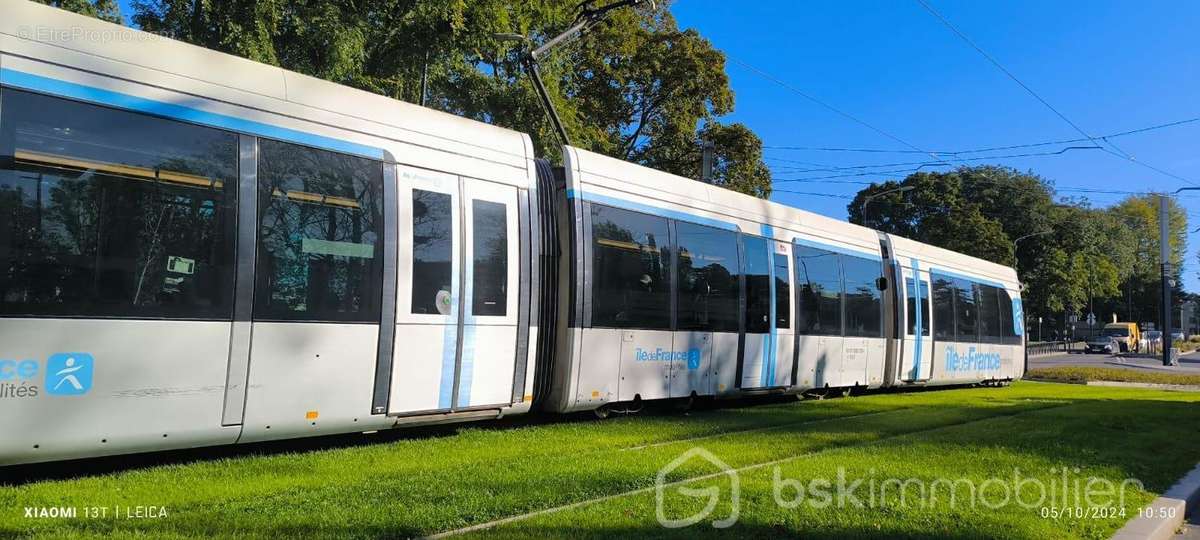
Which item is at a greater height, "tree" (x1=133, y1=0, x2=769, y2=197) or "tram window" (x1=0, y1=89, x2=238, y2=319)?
"tree" (x1=133, y1=0, x2=769, y2=197)

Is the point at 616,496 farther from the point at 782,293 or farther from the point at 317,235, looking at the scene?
the point at 782,293

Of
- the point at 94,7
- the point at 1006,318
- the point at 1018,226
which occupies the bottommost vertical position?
the point at 1006,318

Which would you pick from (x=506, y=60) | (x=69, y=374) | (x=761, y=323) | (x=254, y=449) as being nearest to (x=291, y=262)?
(x=69, y=374)

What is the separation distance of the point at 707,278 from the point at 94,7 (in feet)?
47.6

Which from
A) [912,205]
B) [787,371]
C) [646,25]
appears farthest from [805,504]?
[912,205]

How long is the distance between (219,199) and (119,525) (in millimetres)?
3026

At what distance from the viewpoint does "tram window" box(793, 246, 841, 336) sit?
15359 mm

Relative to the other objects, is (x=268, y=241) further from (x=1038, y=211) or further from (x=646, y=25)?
(x=1038, y=211)

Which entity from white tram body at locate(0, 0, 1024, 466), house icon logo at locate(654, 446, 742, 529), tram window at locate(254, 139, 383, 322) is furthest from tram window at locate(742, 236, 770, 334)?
tram window at locate(254, 139, 383, 322)

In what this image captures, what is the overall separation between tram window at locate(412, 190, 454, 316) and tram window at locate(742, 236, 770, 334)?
6282 millimetres

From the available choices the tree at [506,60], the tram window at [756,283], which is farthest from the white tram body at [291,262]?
the tree at [506,60]

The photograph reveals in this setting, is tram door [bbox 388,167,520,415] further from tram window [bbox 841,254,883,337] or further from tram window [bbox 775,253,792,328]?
tram window [bbox 841,254,883,337]

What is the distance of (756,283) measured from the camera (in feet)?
45.8

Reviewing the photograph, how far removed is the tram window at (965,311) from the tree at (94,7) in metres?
21.2
